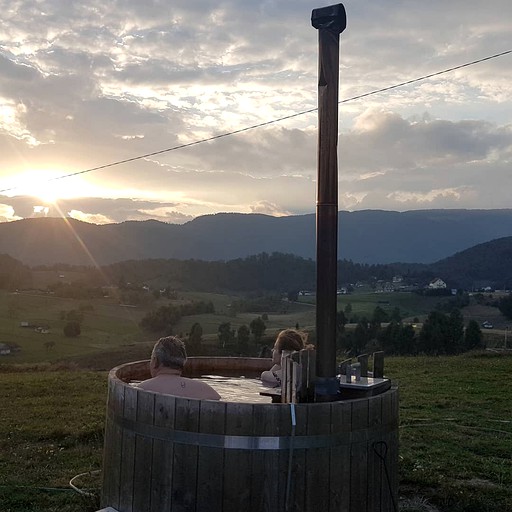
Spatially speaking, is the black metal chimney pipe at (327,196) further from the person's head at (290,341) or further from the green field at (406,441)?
the green field at (406,441)

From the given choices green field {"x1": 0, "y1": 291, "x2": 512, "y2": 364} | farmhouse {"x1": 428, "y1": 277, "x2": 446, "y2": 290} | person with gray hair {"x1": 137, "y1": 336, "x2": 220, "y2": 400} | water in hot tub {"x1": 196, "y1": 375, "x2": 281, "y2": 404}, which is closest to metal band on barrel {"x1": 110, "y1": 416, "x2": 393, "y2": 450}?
person with gray hair {"x1": 137, "y1": 336, "x2": 220, "y2": 400}

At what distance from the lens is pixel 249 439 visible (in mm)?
3828

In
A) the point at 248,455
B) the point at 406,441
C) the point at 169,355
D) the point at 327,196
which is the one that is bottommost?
the point at 406,441

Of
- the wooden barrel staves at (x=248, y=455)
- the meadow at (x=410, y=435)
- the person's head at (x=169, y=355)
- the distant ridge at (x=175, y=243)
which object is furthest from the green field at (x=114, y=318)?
the wooden barrel staves at (x=248, y=455)

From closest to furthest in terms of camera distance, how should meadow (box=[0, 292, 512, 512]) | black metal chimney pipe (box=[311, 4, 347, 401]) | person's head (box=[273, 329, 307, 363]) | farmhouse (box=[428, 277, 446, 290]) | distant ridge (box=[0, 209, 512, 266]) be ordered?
black metal chimney pipe (box=[311, 4, 347, 401]), person's head (box=[273, 329, 307, 363]), meadow (box=[0, 292, 512, 512]), farmhouse (box=[428, 277, 446, 290]), distant ridge (box=[0, 209, 512, 266])

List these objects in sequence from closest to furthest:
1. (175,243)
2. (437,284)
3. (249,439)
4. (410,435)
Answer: (249,439), (410,435), (437,284), (175,243)

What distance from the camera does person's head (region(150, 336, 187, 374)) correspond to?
452 cm

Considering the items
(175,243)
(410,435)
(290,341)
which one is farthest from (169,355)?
(175,243)

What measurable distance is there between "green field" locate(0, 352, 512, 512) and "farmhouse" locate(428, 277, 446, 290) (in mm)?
50798

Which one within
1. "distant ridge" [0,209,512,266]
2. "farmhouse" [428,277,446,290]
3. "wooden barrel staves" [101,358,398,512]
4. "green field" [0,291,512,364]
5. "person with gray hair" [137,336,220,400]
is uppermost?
"distant ridge" [0,209,512,266]

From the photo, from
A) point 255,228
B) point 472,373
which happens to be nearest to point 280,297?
point 472,373

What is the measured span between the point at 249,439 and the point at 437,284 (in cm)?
6386

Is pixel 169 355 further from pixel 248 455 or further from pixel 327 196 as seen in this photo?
pixel 327 196

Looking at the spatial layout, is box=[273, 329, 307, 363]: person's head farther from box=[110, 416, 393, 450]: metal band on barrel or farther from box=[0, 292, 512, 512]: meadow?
box=[0, 292, 512, 512]: meadow
